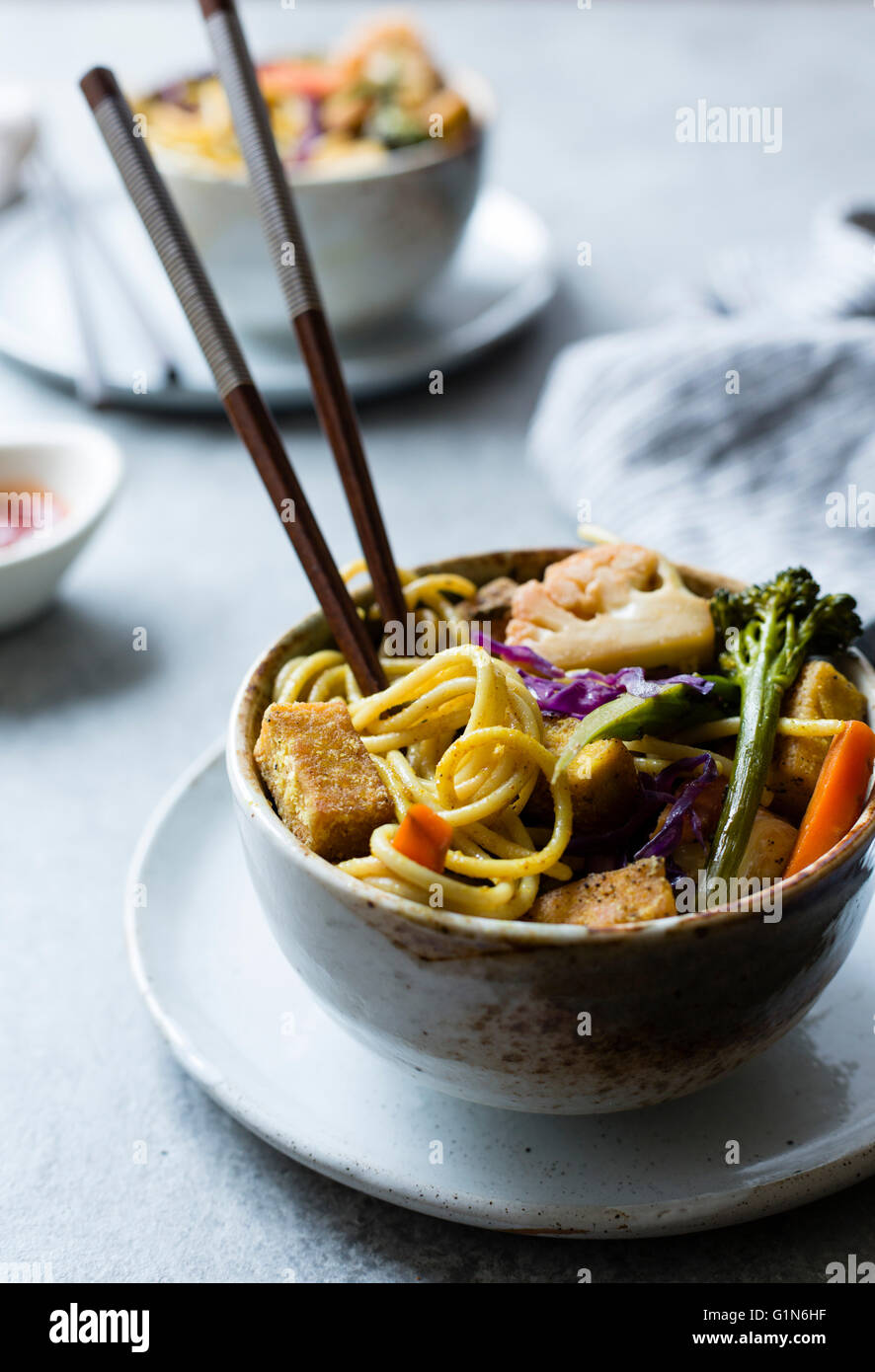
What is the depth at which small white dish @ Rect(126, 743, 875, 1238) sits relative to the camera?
1.38m

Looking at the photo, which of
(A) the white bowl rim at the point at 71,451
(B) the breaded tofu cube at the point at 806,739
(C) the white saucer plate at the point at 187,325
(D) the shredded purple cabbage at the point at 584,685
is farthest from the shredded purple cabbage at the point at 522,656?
(C) the white saucer plate at the point at 187,325

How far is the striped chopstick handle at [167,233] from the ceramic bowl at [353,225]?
3.90 feet

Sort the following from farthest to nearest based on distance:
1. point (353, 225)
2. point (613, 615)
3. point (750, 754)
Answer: point (353, 225), point (613, 615), point (750, 754)

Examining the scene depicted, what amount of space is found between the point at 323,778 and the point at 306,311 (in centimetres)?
70

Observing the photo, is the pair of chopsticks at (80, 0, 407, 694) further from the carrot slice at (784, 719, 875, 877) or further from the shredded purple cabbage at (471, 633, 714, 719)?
the carrot slice at (784, 719, 875, 877)

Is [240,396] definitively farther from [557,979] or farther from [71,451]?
→ [71,451]

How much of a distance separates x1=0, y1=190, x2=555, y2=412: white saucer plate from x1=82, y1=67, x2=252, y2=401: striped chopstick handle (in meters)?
1.36

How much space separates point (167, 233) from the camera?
1695 mm

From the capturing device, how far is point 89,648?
103 inches

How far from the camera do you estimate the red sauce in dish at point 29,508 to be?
267cm

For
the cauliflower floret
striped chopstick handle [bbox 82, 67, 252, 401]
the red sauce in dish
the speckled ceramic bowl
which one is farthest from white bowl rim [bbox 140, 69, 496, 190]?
the speckled ceramic bowl

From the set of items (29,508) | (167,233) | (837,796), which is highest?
(167,233)

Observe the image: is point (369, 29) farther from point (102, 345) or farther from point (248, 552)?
point (248, 552)

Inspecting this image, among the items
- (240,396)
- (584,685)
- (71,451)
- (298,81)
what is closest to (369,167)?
(298,81)
